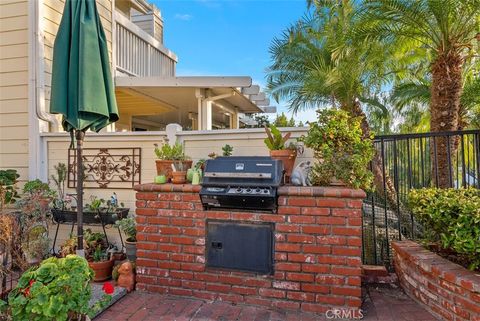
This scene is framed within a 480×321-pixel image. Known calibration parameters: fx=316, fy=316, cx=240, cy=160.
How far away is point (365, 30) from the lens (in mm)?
5773

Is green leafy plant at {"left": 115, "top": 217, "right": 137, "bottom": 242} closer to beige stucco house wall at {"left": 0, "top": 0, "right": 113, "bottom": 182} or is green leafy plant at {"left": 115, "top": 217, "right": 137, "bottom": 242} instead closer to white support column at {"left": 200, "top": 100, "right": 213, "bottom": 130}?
beige stucco house wall at {"left": 0, "top": 0, "right": 113, "bottom": 182}

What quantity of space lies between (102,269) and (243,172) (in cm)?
199

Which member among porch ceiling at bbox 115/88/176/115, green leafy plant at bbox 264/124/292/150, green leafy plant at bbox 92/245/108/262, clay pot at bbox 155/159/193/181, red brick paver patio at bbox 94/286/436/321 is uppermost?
porch ceiling at bbox 115/88/176/115

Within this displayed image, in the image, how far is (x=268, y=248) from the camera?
287 centimetres

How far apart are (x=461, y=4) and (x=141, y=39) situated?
5.83 meters

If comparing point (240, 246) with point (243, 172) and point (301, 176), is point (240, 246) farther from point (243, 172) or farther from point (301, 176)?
point (301, 176)

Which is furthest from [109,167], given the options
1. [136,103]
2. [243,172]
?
[136,103]

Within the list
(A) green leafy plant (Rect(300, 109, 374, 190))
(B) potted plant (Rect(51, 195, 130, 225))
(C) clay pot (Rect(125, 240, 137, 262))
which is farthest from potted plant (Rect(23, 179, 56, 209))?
(A) green leafy plant (Rect(300, 109, 374, 190))

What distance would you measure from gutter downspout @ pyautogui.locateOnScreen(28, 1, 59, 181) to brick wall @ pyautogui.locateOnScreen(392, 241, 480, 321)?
15.1 feet

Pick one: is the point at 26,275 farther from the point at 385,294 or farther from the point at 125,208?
the point at 385,294

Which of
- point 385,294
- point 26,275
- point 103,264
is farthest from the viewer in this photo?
point 103,264

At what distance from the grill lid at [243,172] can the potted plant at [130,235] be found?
1.23m

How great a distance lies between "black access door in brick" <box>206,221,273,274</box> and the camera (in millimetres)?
2877

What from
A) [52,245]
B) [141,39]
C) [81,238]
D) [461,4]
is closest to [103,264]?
[81,238]
